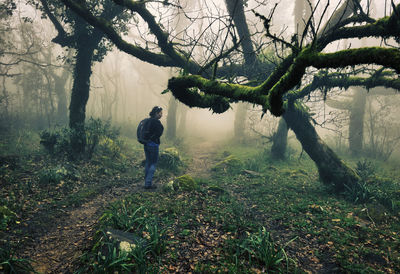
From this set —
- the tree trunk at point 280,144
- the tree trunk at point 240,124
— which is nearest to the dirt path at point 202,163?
the tree trunk at point 280,144

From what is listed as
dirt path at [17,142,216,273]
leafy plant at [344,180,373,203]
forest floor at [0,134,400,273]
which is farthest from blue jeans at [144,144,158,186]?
leafy plant at [344,180,373,203]

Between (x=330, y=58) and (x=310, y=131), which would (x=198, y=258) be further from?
(x=310, y=131)

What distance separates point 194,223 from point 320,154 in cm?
614

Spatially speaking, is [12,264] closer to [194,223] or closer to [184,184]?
[194,223]

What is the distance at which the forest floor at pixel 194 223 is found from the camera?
141 inches

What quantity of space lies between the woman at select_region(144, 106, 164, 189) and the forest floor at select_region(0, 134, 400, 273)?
1.57ft

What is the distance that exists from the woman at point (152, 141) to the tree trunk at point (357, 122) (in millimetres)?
15267

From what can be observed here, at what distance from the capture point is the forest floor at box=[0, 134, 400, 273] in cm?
359

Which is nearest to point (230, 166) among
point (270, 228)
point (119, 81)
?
point (270, 228)

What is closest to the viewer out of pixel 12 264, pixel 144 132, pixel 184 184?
pixel 12 264

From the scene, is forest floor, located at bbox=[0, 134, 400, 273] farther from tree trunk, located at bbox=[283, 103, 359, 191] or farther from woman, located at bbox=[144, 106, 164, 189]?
tree trunk, located at bbox=[283, 103, 359, 191]

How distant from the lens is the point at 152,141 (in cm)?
764

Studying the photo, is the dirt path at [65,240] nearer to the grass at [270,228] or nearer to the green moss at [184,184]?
the grass at [270,228]

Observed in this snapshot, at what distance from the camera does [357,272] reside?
3393 mm
